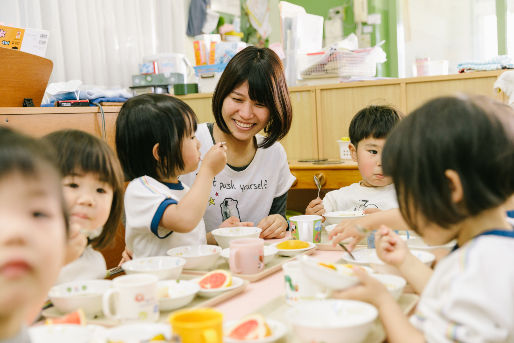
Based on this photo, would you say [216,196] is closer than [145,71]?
Yes

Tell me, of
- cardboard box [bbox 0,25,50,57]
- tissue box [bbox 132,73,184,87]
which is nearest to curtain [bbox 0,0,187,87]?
tissue box [bbox 132,73,184,87]

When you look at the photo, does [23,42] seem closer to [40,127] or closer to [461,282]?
[40,127]

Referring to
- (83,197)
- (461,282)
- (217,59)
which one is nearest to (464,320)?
(461,282)

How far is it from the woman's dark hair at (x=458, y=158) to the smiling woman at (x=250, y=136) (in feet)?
3.11

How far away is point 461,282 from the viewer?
2.22 ft

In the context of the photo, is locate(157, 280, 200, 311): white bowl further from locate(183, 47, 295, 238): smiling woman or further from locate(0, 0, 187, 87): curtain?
locate(0, 0, 187, 87): curtain

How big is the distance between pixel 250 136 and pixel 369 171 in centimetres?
51

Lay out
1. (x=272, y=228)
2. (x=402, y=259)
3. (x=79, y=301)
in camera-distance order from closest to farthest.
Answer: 1. (x=79, y=301)
2. (x=402, y=259)
3. (x=272, y=228)

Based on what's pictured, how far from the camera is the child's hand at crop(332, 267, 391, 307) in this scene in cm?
82

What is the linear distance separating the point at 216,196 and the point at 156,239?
508mm

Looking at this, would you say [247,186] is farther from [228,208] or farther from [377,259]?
[377,259]

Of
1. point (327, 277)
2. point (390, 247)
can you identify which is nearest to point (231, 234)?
point (390, 247)

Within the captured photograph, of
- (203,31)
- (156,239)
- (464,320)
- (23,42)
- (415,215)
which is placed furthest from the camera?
(203,31)

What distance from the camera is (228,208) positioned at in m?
1.92
